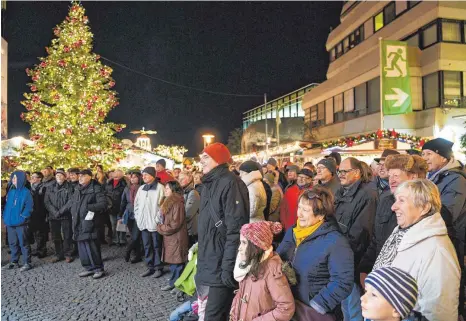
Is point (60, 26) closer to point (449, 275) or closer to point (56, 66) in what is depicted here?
point (56, 66)

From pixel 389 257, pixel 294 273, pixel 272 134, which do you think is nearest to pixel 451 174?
pixel 389 257

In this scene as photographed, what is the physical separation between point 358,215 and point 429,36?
76.2ft

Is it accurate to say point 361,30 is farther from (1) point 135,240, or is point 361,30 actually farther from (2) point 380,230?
(2) point 380,230

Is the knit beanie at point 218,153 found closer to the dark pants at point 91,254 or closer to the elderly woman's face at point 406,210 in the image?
the elderly woman's face at point 406,210

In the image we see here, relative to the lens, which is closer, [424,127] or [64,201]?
[64,201]

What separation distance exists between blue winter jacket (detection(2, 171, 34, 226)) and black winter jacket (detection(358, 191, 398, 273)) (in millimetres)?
7563

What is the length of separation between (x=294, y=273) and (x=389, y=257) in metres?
0.79

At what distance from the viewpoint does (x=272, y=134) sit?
59656mm

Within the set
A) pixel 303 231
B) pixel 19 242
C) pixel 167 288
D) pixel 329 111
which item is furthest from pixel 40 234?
pixel 329 111

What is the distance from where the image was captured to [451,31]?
75.9 ft

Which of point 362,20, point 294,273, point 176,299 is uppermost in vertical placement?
point 362,20

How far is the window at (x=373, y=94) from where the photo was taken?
2557 centimetres

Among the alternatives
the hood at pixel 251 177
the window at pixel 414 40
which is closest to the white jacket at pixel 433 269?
the hood at pixel 251 177

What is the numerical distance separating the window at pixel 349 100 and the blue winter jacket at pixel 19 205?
2454cm
